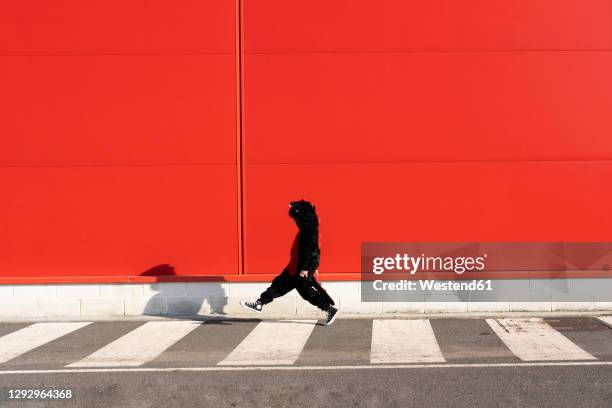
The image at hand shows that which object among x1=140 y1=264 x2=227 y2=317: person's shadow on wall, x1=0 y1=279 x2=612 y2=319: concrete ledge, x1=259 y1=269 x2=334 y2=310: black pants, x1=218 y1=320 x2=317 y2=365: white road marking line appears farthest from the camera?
x1=140 y1=264 x2=227 y2=317: person's shadow on wall

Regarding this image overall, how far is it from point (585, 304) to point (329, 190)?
4371 millimetres

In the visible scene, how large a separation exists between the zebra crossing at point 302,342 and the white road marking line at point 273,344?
0.01 meters

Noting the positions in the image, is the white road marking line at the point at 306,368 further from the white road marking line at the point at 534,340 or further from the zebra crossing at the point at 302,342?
the white road marking line at the point at 534,340

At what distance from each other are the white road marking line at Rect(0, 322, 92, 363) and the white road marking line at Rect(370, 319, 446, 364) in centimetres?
429

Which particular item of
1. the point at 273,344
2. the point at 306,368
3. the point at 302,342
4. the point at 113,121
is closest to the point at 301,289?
the point at 302,342

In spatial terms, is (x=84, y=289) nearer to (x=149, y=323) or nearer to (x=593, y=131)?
(x=149, y=323)

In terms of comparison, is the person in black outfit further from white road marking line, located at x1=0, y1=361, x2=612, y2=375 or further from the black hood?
white road marking line, located at x1=0, y1=361, x2=612, y2=375

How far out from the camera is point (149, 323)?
39.3ft

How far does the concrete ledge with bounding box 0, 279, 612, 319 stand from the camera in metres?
12.5

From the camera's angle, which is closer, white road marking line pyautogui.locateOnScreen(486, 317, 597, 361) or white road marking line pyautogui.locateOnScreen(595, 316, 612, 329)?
white road marking line pyautogui.locateOnScreen(486, 317, 597, 361)

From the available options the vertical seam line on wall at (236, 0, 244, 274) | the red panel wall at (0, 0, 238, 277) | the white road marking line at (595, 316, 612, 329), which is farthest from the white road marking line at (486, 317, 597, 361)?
the red panel wall at (0, 0, 238, 277)

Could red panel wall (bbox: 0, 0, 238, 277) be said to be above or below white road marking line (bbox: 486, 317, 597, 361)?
above

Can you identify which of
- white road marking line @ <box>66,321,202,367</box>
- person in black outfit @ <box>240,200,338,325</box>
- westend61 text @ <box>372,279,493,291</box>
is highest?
person in black outfit @ <box>240,200,338,325</box>

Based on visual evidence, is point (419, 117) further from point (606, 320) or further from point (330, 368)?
point (330, 368)
